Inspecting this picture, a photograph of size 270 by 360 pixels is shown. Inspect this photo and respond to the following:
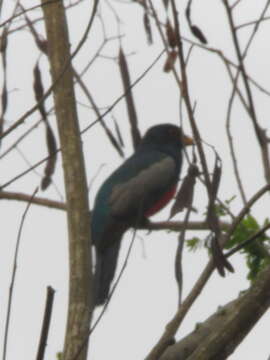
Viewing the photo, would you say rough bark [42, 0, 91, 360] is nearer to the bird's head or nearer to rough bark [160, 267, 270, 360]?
rough bark [160, 267, 270, 360]

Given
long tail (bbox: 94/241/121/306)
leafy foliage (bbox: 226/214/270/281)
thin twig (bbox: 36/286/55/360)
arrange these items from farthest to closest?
long tail (bbox: 94/241/121/306) → leafy foliage (bbox: 226/214/270/281) → thin twig (bbox: 36/286/55/360)

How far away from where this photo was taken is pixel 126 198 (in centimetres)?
746

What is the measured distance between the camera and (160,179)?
25.6 ft

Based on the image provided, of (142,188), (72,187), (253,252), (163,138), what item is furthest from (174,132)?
(72,187)

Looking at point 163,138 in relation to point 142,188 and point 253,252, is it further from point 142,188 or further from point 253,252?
point 253,252

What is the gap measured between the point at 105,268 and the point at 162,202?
1.13 m

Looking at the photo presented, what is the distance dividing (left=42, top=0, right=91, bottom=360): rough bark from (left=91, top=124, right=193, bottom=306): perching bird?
2.70m

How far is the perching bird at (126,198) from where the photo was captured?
7070 mm

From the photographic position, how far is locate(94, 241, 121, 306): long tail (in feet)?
21.2

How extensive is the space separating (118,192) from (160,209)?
1.99ft

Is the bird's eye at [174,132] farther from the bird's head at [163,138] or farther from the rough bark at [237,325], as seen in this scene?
the rough bark at [237,325]

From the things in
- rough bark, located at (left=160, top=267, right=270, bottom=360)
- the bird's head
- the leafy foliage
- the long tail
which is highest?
the bird's head

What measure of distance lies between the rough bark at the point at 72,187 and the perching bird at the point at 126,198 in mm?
2701

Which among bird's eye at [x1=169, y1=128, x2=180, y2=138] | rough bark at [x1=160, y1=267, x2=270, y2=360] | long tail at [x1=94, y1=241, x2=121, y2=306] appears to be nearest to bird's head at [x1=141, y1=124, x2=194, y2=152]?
bird's eye at [x1=169, y1=128, x2=180, y2=138]
